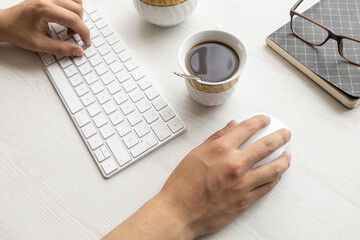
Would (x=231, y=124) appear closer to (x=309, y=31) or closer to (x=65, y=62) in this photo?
(x=309, y=31)

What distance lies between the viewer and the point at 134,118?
1.96 ft

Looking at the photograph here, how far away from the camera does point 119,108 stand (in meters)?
0.61

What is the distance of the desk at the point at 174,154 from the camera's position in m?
0.52

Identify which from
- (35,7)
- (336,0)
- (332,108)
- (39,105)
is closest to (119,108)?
(39,105)

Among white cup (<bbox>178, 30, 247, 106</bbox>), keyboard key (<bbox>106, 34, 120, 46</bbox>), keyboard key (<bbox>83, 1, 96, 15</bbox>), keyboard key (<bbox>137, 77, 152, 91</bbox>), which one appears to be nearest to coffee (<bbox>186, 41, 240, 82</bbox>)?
white cup (<bbox>178, 30, 247, 106</bbox>)

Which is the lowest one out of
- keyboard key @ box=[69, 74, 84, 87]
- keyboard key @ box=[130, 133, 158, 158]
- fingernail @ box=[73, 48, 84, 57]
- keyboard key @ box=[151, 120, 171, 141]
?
keyboard key @ box=[130, 133, 158, 158]

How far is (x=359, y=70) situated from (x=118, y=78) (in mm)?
502

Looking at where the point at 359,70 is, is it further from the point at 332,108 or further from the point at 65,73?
the point at 65,73

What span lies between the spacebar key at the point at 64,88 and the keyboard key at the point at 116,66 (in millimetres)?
99

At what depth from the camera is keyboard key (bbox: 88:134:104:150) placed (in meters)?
0.58

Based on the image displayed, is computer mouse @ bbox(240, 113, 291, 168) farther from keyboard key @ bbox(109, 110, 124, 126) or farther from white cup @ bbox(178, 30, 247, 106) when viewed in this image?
keyboard key @ bbox(109, 110, 124, 126)

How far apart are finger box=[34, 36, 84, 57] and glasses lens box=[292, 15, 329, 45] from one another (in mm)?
492

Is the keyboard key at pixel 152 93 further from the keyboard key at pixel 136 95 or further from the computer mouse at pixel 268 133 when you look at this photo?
the computer mouse at pixel 268 133

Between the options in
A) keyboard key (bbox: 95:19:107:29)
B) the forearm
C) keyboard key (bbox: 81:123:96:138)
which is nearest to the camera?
the forearm
